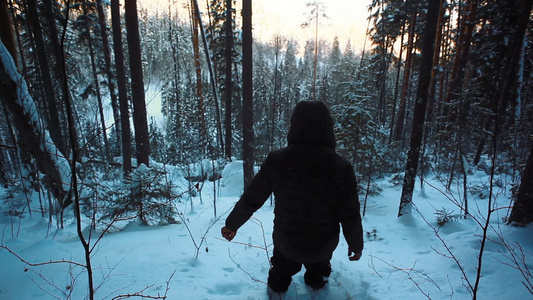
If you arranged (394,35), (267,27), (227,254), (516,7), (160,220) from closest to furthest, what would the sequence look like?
1. (227,254)
2. (160,220)
3. (516,7)
4. (394,35)
5. (267,27)

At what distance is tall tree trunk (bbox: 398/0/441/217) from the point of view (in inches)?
188

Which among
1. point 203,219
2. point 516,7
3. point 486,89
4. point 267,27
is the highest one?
point 267,27

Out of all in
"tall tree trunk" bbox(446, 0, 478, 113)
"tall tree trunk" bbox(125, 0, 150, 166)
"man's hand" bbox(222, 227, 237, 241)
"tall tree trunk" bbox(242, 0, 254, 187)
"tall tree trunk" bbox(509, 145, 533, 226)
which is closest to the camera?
"man's hand" bbox(222, 227, 237, 241)

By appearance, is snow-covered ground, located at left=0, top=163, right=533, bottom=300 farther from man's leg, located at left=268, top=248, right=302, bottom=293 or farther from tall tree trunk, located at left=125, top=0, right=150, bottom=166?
tall tree trunk, located at left=125, top=0, right=150, bottom=166

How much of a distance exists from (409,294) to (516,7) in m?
14.3

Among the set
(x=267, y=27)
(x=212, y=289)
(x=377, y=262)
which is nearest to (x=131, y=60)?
(x=212, y=289)

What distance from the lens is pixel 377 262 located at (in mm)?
3615

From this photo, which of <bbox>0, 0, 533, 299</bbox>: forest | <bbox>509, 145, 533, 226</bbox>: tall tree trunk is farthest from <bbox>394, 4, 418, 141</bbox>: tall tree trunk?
<bbox>509, 145, 533, 226</bbox>: tall tree trunk

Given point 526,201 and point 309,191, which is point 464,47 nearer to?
point 526,201

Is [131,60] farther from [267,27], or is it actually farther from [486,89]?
[267,27]

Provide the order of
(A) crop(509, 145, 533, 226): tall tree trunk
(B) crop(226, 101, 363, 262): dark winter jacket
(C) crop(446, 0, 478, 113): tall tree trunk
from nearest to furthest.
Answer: (B) crop(226, 101, 363, 262): dark winter jacket < (A) crop(509, 145, 533, 226): tall tree trunk < (C) crop(446, 0, 478, 113): tall tree trunk

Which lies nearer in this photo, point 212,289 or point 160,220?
point 212,289

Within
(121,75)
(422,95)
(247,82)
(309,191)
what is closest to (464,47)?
(422,95)

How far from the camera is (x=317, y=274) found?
2465 millimetres
